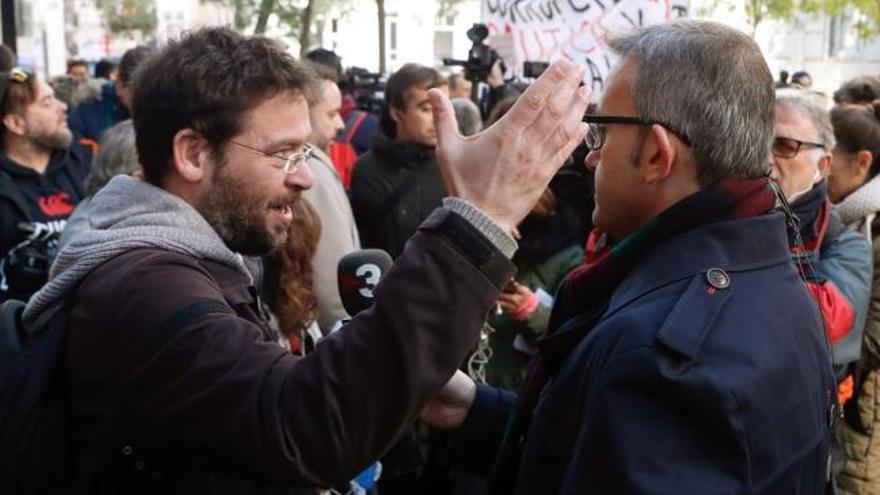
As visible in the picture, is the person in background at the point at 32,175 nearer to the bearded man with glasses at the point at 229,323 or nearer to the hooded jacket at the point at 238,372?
the bearded man with glasses at the point at 229,323

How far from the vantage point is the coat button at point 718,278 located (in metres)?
1.70

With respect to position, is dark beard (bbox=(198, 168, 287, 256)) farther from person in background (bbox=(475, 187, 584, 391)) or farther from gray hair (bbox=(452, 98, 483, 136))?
gray hair (bbox=(452, 98, 483, 136))

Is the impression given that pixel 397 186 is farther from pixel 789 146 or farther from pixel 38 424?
pixel 38 424

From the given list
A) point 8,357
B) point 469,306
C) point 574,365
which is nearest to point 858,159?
point 574,365

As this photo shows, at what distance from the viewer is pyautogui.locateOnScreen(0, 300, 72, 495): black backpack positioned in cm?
175

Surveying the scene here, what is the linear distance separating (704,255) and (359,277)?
84cm

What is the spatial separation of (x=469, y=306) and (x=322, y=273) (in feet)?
7.66

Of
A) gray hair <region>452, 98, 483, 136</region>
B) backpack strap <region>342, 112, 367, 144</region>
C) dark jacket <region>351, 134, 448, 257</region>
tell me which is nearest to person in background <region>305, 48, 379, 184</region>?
backpack strap <region>342, 112, 367, 144</region>

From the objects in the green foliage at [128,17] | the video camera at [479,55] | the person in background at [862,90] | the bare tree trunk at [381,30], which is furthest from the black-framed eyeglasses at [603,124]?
the green foliage at [128,17]

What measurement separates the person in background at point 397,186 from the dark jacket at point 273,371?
123 inches

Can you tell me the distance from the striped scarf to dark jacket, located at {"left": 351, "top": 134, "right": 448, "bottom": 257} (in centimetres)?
283

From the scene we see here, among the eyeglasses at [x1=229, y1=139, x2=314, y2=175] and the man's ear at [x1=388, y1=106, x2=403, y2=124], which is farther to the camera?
the man's ear at [x1=388, y1=106, x2=403, y2=124]

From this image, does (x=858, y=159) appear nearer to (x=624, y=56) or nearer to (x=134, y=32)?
(x=624, y=56)

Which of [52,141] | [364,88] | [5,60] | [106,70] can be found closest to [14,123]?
[52,141]
